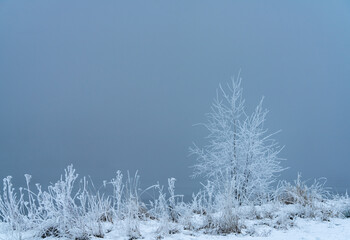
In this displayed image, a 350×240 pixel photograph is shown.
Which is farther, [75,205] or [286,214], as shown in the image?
[286,214]

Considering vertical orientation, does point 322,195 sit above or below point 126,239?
above

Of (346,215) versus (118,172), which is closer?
(118,172)

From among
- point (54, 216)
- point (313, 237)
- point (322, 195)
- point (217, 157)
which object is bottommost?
point (313, 237)

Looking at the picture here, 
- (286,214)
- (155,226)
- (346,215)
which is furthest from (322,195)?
(155,226)

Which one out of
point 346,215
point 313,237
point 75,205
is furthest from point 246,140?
point 75,205

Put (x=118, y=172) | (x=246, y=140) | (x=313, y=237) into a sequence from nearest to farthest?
(x=313, y=237) → (x=118, y=172) → (x=246, y=140)

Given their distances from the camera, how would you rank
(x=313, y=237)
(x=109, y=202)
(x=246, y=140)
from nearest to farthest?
→ (x=313, y=237) < (x=109, y=202) < (x=246, y=140)

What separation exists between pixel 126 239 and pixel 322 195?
5.93 m

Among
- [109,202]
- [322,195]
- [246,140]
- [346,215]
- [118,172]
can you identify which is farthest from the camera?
[246,140]

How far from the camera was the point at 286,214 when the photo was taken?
638 centimetres

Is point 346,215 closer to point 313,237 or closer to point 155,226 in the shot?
point 313,237

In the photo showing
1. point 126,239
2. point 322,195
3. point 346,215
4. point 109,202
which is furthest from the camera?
point 322,195

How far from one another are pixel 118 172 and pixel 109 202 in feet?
2.58

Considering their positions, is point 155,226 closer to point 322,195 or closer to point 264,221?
point 264,221
